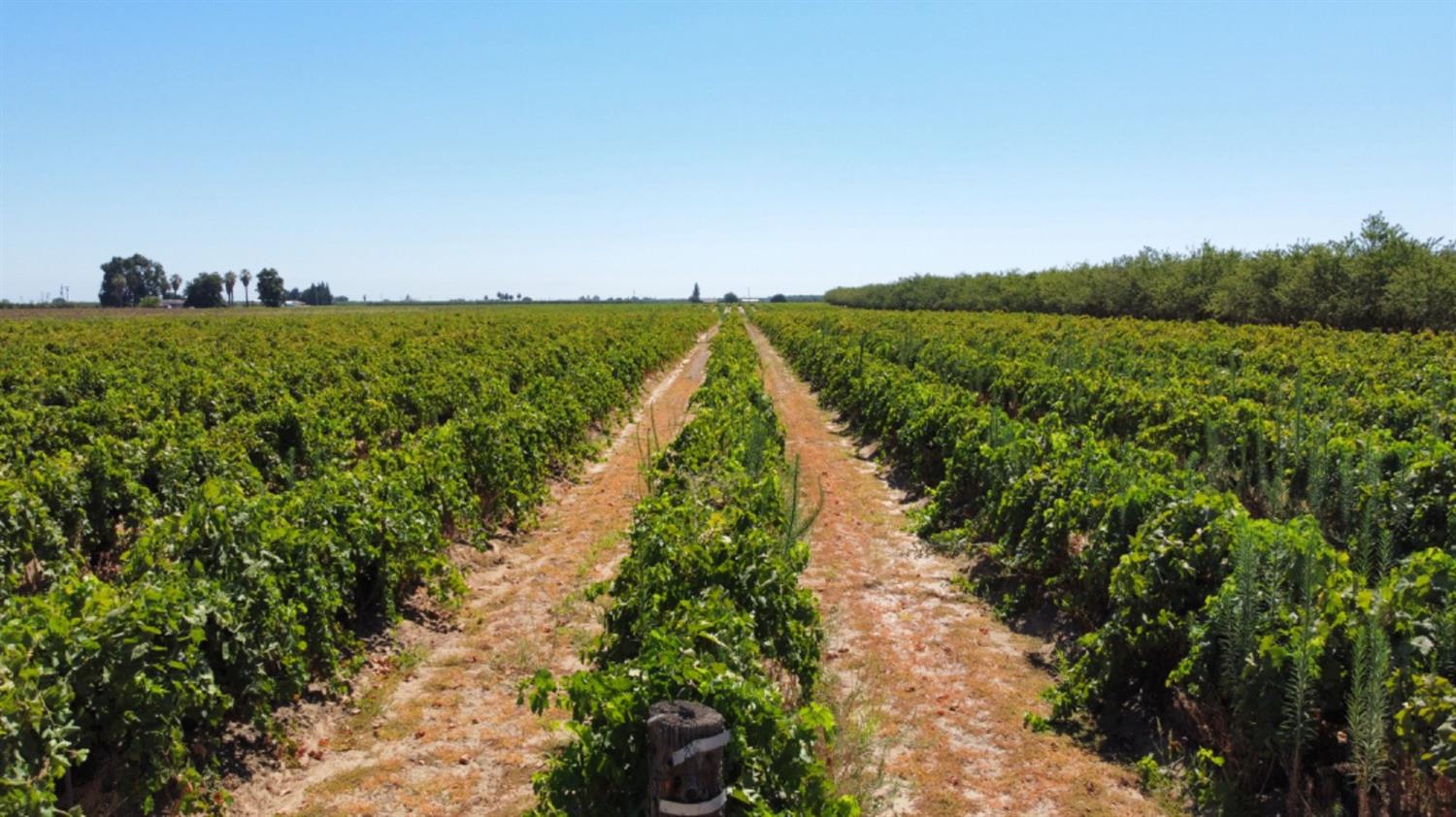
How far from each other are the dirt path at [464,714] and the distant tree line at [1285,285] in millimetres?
34259

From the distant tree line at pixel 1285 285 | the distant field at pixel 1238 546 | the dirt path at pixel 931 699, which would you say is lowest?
the dirt path at pixel 931 699

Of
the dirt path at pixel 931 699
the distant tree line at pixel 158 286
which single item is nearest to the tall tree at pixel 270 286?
the distant tree line at pixel 158 286

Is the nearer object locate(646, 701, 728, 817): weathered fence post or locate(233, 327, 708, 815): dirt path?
locate(646, 701, 728, 817): weathered fence post

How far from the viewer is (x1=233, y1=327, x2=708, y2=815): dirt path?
5688mm

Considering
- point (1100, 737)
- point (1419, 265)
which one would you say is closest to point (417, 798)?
point (1100, 737)

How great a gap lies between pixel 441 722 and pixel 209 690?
1.87 meters

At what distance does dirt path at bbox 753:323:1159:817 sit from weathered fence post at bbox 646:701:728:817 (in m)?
2.37

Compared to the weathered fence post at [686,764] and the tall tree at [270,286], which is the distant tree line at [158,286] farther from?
the weathered fence post at [686,764]

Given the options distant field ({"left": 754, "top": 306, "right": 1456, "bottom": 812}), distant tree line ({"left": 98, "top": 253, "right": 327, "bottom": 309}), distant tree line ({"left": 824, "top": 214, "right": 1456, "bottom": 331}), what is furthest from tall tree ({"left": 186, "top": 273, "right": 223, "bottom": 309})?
distant field ({"left": 754, "top": 306, "right": 1456, "bottom": 812})

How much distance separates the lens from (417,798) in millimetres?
5672

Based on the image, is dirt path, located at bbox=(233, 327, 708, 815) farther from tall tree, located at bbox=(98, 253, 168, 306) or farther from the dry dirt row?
tall tree, located at bbox=(98, 253, 168, 306)

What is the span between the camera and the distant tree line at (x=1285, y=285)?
33062mm

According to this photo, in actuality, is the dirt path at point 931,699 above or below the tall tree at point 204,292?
below

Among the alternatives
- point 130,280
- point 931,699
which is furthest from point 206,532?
point 130,280
